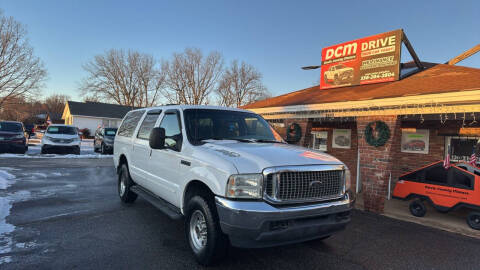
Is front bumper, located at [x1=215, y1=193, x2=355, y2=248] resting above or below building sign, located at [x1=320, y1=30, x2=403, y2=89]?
below

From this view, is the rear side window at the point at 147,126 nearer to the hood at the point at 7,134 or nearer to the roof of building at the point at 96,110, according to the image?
the hood at the point at 7,134

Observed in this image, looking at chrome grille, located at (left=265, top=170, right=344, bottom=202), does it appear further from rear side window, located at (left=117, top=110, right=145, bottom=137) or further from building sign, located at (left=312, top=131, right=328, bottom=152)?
building sign, located at (left=312, top=131, right=328, bottom=152)

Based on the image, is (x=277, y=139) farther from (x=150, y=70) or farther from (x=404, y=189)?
(x=150, y=70)

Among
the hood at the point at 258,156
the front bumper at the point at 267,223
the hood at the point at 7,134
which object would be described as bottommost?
the front bumper at the point at 267,223

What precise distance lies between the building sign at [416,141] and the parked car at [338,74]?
8.41ft

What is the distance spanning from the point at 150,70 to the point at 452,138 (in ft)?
145

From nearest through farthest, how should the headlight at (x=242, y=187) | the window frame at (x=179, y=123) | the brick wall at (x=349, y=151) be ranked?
the headlight at (x=242, y=187), the window frame at (x=179, y=123), the brick wall at (x=349, y=151)

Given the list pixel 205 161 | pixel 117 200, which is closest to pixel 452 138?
pixel 205 161

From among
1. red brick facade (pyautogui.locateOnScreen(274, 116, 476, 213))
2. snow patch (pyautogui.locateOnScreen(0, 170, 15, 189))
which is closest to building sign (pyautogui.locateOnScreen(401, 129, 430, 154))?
red brick facade (pyautogui.locateOnScreen(274, 116, 476, 213))

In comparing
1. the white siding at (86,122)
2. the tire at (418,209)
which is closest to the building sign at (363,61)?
the tire at (418,209)

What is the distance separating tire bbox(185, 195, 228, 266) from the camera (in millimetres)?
3176

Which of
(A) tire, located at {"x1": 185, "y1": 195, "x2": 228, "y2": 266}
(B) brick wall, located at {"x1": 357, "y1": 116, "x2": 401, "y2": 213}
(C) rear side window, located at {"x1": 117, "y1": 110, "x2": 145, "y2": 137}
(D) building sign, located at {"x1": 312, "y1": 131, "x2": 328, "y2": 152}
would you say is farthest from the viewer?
(D) building sign, located at {"x1": 312, "y1": 131, "x2": 328, "y2": 152}

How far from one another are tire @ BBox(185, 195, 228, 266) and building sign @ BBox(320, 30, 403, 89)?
7131 millimetres

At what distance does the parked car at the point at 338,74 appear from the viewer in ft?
30.5
